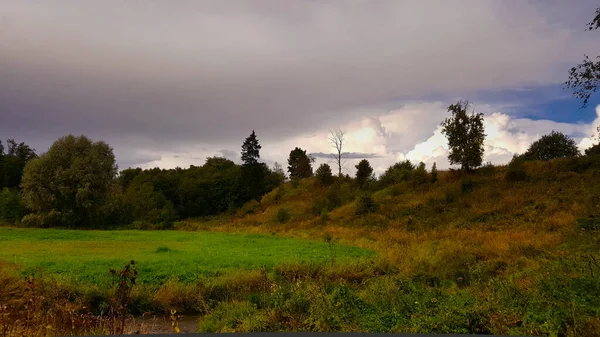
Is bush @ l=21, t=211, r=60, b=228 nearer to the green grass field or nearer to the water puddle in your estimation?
the green grass field

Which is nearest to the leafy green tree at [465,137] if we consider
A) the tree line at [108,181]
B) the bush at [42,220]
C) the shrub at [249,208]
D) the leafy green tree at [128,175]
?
the tree line at [108,181]

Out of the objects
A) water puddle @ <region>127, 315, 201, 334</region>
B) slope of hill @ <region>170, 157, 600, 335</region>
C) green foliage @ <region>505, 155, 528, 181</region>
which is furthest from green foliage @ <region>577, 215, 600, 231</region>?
green foliage @ <region>505, 155, 528, 181</region>

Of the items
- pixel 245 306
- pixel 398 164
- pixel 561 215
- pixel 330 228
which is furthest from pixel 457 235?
pixel 398 164

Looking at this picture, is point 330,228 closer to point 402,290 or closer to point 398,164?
point 398,164

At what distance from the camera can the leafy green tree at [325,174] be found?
5588 cm

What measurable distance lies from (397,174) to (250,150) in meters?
29.1

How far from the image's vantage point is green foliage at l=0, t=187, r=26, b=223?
47544 mm

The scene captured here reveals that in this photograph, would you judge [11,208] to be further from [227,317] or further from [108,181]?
[227,317]

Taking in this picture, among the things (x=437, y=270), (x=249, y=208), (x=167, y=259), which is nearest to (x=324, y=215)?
(x=249, y=208)

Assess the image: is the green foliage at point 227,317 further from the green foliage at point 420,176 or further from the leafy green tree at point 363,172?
the leafy green tree at point 363,172

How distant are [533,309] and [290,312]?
4539 millimetres

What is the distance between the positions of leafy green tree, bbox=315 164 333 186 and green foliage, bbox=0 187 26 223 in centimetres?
3805

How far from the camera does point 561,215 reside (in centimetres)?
2356

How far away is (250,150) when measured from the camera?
66750mm
